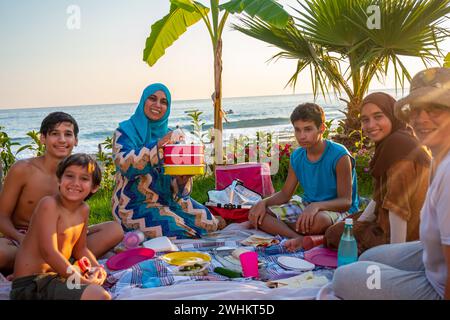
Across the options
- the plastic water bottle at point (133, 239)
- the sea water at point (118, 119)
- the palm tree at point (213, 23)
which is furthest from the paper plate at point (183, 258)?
the sea water at point (118, 119)

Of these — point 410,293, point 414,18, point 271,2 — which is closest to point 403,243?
point 410,293

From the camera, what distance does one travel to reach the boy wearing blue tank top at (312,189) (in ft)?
10.3

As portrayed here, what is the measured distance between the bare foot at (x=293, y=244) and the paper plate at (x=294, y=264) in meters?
0.27

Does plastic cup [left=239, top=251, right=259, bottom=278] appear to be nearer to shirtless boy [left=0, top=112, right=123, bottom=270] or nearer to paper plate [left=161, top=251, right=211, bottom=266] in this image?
paper plate [left=161, top=251, right=211, bottom=266]

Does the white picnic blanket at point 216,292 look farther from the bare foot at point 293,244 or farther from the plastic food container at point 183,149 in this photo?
the plastic food container at point 183,149

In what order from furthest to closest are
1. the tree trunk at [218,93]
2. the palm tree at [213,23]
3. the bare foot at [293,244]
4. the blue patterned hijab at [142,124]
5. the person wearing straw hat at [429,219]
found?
the tree trunk at [218,93]
the palm tree at [213,23]
the blue patterned hijab at [142,124]
the bare foot at [293,244]
the person wearing straw hat at [429,219]

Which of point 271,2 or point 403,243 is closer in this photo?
point 403,243

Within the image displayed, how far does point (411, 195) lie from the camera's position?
2273 millimetres

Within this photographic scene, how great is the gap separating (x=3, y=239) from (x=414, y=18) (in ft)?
15.7

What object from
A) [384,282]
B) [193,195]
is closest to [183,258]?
[384,282]

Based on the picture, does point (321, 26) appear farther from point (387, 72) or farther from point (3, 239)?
point (3, 239)

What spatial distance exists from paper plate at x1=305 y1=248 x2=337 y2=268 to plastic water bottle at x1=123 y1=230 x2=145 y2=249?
1.23m

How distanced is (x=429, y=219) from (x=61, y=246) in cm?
180
